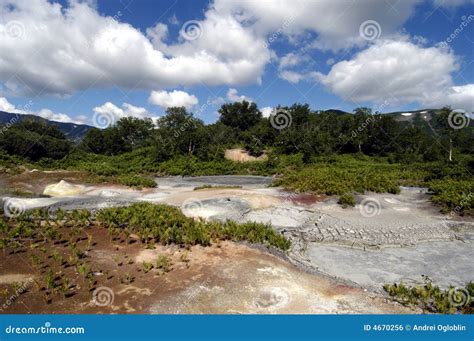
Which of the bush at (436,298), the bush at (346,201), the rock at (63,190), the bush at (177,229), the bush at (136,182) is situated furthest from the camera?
the bush at (136,182)

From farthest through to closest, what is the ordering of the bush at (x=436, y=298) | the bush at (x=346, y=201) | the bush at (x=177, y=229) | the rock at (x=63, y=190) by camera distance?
the rock at (x=63, y=190) → the bush at (x=346, y=201) → the bush at (x=177, y=229) → the bush at (x=436, y=298)

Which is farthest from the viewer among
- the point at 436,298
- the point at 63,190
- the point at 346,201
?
the point at 63,190

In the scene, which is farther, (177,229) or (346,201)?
(346,201)

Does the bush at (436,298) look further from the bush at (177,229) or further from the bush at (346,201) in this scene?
the bush at (346,201)

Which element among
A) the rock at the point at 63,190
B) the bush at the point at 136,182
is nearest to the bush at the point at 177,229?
the rock at the point at 63,190

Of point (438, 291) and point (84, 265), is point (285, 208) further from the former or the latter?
point (84, 265)

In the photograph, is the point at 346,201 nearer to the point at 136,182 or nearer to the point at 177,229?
the point at 177,229

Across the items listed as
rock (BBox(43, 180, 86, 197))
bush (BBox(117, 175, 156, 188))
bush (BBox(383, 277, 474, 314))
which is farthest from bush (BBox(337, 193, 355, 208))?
rock (BBox(43, 180, 86, 197))

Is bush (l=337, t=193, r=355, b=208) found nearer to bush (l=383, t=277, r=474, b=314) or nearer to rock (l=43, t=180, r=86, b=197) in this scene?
bush (l=383, t=277, r=474, b=314)

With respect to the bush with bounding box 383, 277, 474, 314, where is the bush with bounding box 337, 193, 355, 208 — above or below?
above

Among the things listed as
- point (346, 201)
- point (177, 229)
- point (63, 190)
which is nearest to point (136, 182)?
point (63, 190)

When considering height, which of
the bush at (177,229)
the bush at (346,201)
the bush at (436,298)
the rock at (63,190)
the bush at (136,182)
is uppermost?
the bush at (136,182)

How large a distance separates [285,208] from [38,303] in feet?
40.5

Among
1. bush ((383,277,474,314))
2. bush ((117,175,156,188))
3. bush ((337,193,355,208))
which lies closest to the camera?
bush ((383,277,474,314))
